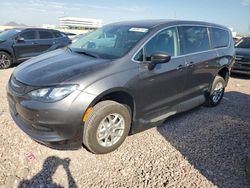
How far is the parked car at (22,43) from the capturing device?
9.02 meters

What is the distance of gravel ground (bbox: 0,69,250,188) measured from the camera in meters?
2.82

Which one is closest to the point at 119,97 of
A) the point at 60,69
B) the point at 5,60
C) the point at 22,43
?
the point at 60,69

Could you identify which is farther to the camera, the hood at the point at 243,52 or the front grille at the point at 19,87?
the hood at the point at 243,52

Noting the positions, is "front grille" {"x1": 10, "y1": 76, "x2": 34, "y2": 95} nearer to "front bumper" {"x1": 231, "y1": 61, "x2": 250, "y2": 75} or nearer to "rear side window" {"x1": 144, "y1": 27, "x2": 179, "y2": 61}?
"rear side window" {"x1": 144, "y1": 27, "x2": 179, "y2": 61}

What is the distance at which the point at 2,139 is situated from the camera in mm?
3521

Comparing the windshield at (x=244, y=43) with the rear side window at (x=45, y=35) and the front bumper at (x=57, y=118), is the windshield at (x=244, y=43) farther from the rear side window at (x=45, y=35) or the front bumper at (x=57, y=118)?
the front bumper at (x=57, y=118)

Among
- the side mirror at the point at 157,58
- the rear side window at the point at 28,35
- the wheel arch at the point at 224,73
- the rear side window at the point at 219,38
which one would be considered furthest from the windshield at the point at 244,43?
the rear side window at the point at 28,35

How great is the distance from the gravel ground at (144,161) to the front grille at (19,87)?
0.81 metres

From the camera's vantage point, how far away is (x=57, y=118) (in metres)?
2.80

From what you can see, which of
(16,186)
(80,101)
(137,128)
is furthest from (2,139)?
(137,128)

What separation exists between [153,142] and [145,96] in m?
0.75

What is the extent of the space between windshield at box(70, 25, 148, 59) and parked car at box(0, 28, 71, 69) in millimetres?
4731

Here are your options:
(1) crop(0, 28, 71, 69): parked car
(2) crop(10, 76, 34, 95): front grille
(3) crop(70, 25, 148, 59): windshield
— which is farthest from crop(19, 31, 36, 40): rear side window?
(2) crop(10, 76, 34, 95): front grille

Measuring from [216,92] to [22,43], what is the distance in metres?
7.59
